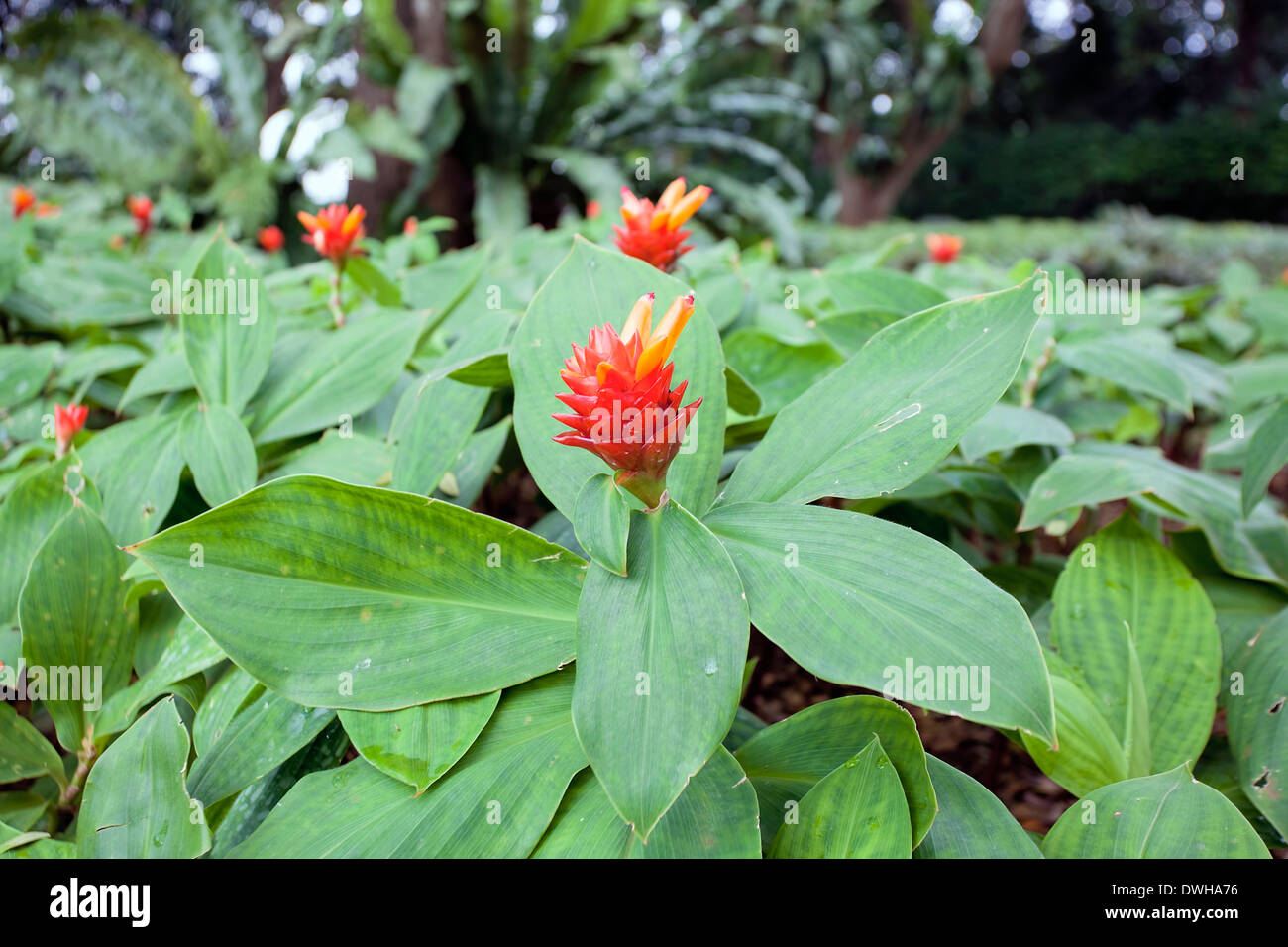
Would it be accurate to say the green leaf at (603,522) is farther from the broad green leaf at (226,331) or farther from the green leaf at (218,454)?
the broad green leaf at (226,331)

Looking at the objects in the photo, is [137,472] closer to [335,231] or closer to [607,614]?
[335,231]

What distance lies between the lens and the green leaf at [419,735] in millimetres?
A: 701

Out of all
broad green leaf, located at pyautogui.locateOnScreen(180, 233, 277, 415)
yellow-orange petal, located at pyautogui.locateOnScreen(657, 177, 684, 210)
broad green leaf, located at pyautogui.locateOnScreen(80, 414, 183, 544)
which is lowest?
broad green leaf, located at pyautogui.locateOnScreen(80, 414, 183, 544)

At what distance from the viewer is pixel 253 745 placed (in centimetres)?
78

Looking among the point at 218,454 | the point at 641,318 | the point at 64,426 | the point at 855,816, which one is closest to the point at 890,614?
the point at 855,816

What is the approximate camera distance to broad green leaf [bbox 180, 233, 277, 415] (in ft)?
3.58

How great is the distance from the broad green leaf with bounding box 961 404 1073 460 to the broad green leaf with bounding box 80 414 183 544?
0.97m

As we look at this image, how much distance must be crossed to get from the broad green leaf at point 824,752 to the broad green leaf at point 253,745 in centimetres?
41

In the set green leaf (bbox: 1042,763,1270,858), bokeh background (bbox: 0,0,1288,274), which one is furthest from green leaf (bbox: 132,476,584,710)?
bokeh background (bbox: 0,0,1288,274)

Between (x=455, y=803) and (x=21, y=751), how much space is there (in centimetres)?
50

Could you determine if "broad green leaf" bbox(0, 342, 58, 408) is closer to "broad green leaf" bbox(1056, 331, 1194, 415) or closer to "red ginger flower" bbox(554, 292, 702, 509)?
"red ginger flower" bbox(554, 292, 702, 509)

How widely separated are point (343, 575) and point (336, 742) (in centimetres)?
20
